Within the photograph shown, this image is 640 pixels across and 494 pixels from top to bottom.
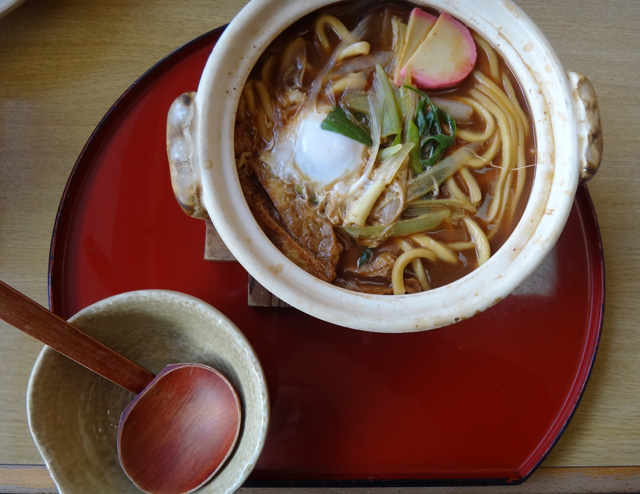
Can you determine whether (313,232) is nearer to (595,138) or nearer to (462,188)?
(462,188)

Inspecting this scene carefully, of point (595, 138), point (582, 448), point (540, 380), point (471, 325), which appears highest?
point (595, 138)

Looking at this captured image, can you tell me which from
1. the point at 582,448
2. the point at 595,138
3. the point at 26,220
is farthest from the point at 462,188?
the point at 26,220

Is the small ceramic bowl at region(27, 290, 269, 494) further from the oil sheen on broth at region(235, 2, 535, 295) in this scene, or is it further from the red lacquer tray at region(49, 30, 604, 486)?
the oil sheen on broth at region(235, 2, 535, 295)

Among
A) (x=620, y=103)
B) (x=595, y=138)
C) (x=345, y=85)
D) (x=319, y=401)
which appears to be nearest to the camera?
(x=595, y=138)

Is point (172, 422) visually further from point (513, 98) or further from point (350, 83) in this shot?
point (513, 98)

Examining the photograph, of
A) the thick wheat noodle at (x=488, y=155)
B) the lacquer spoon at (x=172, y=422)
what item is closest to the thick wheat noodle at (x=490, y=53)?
the thick wheat noodle at (x=488, y=155)

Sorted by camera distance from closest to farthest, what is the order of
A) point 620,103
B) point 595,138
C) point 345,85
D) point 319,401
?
point 595,138, point 345,85, point 319,401, point 620,103
